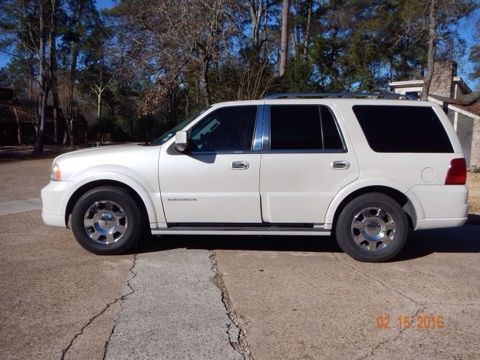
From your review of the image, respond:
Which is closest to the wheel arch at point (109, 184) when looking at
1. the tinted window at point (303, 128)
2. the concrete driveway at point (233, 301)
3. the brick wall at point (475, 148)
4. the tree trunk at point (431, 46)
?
the concrete driveway at point (233, 301)

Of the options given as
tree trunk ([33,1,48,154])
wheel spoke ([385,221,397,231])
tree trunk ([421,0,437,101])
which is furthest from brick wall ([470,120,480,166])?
tree trunk ([33,1,48,154])

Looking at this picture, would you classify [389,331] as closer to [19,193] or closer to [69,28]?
[19,193]

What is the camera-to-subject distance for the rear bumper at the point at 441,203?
18.2ft

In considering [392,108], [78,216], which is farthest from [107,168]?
[392,108]

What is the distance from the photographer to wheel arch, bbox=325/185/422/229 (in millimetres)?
5559

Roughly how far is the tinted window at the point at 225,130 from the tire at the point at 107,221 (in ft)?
3.46

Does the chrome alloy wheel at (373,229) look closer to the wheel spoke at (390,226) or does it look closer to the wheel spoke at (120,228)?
the wheel spoke at (390,226)

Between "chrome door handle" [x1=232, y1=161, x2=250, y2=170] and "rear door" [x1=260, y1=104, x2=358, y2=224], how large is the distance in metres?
0.19

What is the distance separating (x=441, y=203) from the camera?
555 centimetres

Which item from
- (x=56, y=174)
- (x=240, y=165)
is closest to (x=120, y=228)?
(x=56, y=174)

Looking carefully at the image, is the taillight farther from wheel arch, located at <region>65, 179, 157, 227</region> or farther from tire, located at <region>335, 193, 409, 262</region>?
wheel arch, located at <region>65, 179, 157, 227</region>

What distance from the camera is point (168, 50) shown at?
15.9 meters

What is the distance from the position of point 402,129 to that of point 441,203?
983 mm
